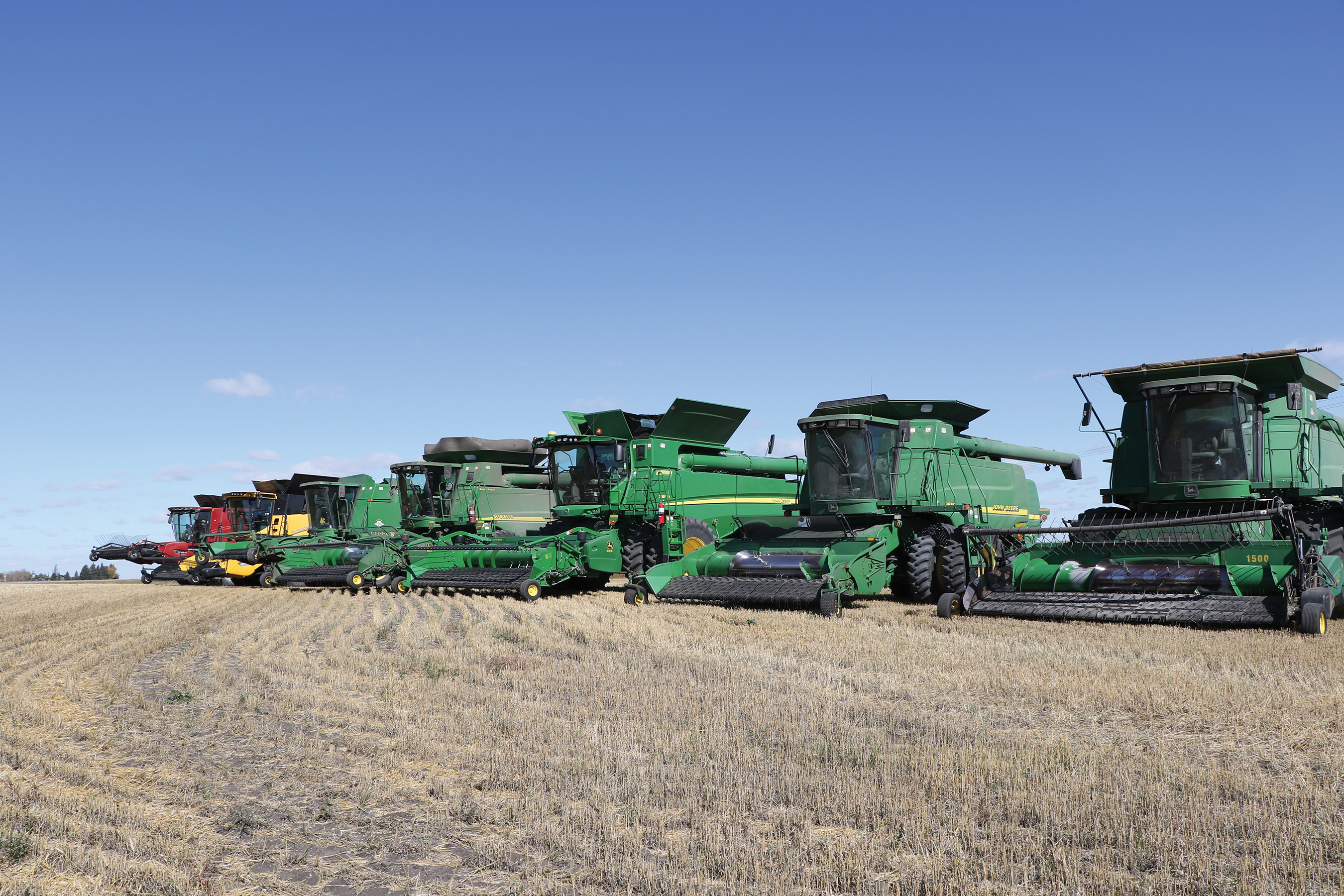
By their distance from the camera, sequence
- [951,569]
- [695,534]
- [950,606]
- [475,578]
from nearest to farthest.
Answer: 1. [950,606]
2. [951,569]
3. [695,534]
4. [475,578]

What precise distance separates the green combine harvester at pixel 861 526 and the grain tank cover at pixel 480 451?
27.7ft

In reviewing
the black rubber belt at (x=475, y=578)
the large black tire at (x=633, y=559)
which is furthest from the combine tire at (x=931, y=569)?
the black rubber belt at (x=475, y=578)

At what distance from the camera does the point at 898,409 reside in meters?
15.8

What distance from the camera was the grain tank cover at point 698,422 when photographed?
62.3ft

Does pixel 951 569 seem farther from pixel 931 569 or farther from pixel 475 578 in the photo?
pixel 475 578

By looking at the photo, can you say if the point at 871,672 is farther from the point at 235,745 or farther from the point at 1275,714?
the point at 235,745

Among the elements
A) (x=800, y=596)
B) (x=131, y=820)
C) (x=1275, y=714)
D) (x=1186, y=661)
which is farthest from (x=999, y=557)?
(x=131, y=820)

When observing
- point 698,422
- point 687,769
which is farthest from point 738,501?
point 687,769

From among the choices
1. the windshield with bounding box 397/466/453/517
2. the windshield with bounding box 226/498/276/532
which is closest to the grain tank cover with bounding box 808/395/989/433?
the windshield with bounding box 397/466/453/517

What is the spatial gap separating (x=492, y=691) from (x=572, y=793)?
2.57m

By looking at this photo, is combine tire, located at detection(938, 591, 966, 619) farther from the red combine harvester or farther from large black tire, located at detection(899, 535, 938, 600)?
the red combine harvester

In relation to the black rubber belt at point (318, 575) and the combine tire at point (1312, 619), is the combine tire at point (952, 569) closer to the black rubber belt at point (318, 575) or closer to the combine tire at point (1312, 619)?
the combine tire at point (1312, 619)

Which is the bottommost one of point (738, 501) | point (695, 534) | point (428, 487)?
point (695, 534)

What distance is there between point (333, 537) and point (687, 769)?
821 inches
